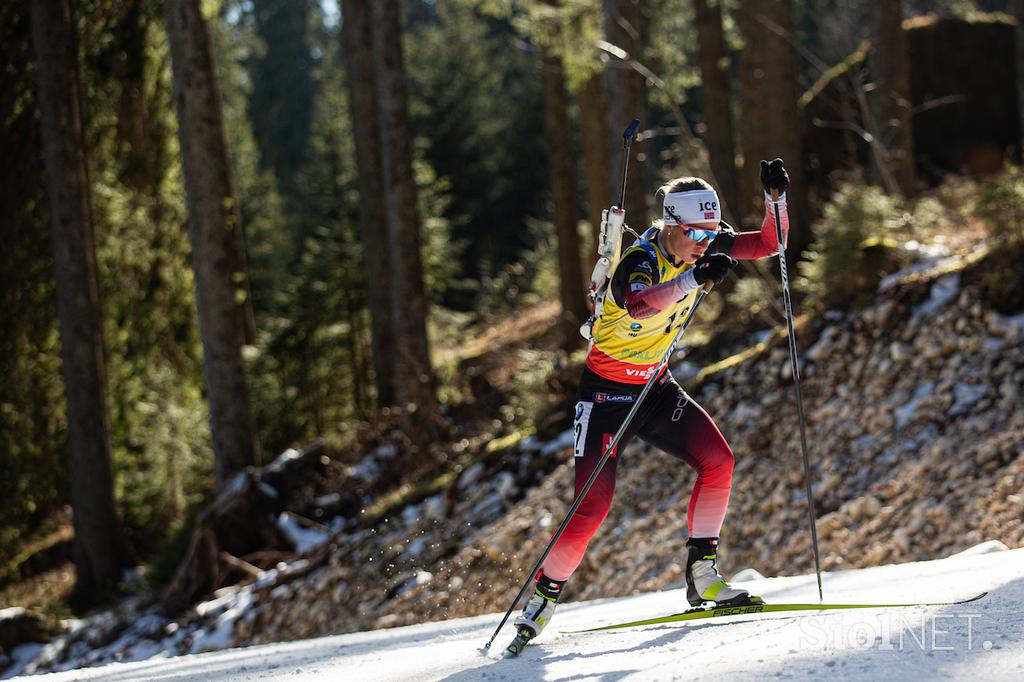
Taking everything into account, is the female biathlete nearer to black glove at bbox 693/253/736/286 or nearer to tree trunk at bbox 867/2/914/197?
black glove at bbox 693/253/736/286

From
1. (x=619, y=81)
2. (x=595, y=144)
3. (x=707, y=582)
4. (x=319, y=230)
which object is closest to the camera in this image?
(x=707, y=582)

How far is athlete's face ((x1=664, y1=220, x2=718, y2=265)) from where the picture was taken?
5633 millimetres

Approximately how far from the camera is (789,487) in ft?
30.8

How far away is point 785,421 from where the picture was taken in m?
10.1

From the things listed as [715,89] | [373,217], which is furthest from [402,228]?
[715,89]

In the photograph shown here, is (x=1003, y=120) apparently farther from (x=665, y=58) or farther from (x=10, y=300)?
(x=10, y=300)

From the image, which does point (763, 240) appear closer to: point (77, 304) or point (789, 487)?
point (789, 487)

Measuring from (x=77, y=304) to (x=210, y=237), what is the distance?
226 cm

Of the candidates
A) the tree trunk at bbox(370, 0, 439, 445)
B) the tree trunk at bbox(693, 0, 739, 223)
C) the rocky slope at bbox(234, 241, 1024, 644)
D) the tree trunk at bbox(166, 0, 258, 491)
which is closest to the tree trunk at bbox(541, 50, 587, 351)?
the tree trunk at bbox(693, 0, 739, 223)

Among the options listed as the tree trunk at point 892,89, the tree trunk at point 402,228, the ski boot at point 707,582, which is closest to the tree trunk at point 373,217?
the tree trunk at point 402,228

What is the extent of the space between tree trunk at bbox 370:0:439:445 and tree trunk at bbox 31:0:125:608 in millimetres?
4118

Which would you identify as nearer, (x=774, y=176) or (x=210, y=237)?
(x=774, y=176)

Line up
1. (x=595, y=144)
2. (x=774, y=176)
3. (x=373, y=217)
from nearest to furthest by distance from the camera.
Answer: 1. (x=774, y=176)
2. (x=595, y=144)
3. (x=373, y=217)

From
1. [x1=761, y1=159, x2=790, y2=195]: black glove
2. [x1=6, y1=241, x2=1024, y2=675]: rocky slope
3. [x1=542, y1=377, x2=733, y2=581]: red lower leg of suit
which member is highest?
[x1=761, y1=159, x2=790, y2=195]: black glove
